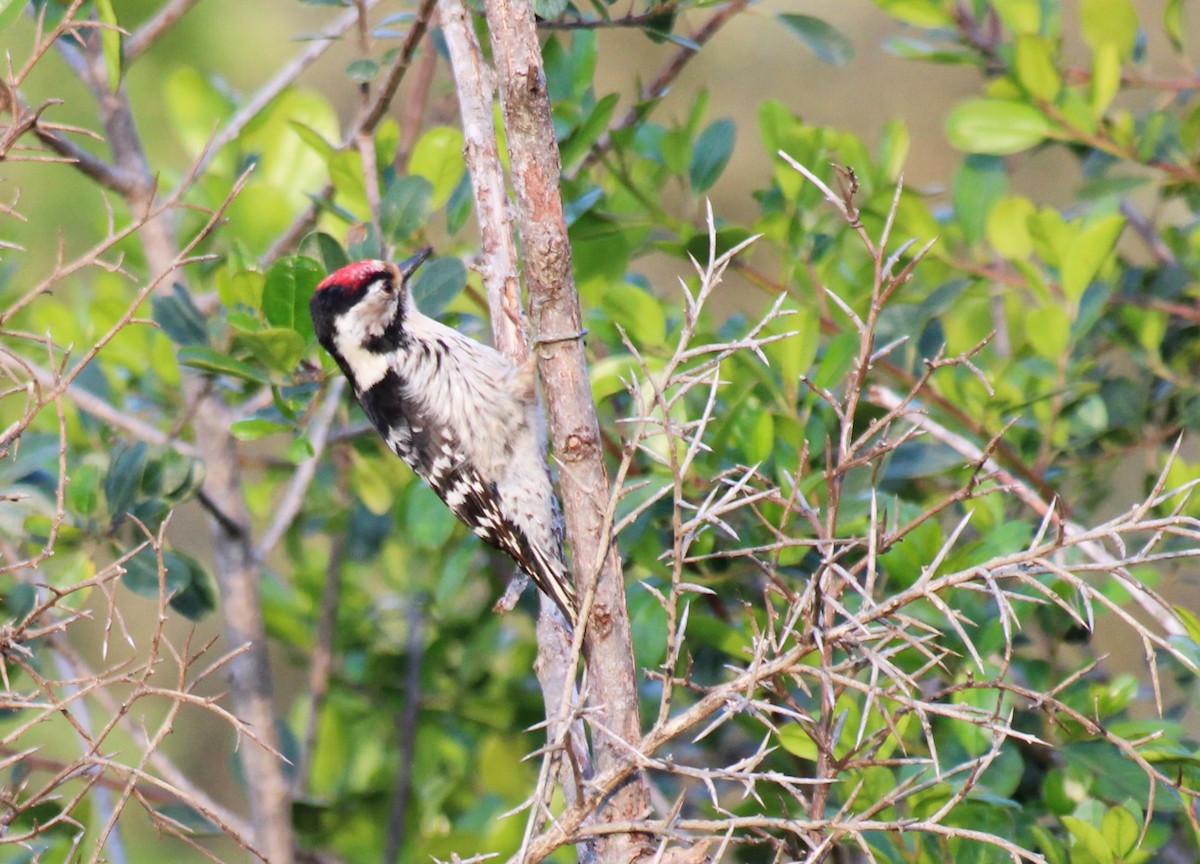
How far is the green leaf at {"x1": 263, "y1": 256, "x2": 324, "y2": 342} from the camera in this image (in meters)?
2.46

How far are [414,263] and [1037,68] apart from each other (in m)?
1.63

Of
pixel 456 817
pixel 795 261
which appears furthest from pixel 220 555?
pixel 795 261

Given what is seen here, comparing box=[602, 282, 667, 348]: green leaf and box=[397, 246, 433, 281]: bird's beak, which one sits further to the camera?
box=[397, 246, 433, 281]: bird's beak

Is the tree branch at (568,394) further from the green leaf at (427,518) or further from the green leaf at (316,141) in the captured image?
the green leaf at (316,141)

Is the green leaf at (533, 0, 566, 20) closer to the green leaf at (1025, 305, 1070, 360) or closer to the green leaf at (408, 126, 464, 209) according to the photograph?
the green leaf at (408, 126, 464, 209)

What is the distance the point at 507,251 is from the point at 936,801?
53.5 inches

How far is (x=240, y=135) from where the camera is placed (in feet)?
11.2

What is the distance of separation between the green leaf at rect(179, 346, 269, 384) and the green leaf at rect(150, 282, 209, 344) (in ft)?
0.92

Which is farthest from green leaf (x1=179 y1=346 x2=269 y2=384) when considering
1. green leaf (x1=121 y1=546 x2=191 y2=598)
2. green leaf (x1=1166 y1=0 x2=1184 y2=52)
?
green leaf (x1=1166 y1=0 x2=1184 y2=52)

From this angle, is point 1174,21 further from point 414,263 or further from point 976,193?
point 414,263

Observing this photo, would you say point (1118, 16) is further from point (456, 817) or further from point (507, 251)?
point (456, 817)

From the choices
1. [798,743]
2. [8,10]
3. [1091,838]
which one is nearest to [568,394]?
[798,743]

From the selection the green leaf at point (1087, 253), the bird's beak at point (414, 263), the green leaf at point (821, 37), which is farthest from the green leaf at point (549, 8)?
the green leaf at point (1087, 253)

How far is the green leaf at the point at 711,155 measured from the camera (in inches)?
114
